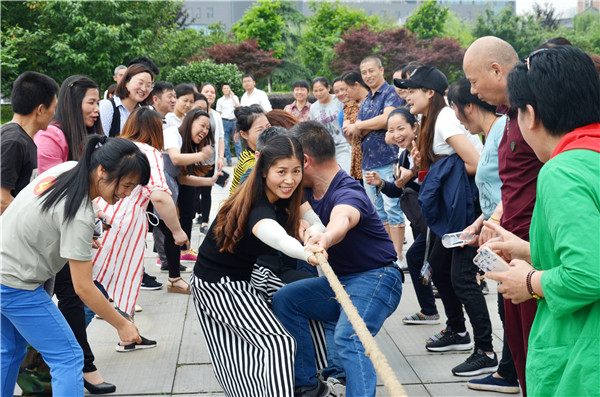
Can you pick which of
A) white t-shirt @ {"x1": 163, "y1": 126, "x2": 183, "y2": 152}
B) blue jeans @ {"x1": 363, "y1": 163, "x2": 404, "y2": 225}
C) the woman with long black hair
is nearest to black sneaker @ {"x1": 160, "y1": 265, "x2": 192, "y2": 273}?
white t-shirt @ {"x1": 163, "y1": 126, "x2": 183, "y2": 152}

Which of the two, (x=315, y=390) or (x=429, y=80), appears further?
(x=429, y=80)

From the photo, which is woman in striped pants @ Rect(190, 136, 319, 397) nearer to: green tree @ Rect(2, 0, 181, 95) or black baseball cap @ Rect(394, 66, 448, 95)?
black baseball cap @ Rect(394, 66, 448, 95)

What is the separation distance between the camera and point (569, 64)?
1.87 m

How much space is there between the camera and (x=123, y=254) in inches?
160

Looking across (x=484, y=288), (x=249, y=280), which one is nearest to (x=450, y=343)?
(x=484, y=288)

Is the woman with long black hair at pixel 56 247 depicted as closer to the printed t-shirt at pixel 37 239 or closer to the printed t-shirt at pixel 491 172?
the printed t-shirt at pixel 37 239

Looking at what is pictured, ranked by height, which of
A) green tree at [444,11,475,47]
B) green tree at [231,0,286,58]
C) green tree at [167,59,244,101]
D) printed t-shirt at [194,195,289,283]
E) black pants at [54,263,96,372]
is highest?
green tree at [444,11,475,47]

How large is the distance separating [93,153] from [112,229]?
4.19 feet

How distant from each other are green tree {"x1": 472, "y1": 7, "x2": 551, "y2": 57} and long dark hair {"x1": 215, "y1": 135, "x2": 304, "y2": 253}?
35.8 m

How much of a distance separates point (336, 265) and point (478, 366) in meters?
1.28

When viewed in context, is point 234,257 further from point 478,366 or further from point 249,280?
point 478,366

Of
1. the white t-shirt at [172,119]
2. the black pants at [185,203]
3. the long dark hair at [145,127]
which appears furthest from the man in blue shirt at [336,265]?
the white t-shirt at [172,119]

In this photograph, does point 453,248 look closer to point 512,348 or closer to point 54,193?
point 512,348

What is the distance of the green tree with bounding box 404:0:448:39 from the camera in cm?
4028
